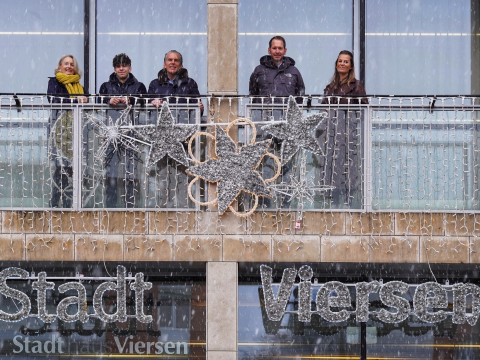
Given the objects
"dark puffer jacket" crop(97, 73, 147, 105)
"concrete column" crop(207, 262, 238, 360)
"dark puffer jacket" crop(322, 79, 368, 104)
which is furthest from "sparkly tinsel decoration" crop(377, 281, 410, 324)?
"dark puffer jacket" crop(97, 73, 147, 105)

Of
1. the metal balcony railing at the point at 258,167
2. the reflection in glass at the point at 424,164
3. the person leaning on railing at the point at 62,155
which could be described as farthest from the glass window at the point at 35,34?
the reflection in glass at the point at 424,164

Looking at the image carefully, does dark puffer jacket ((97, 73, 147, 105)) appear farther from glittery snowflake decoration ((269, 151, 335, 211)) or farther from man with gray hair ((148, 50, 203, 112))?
glittery snowflake decoration ((269, 151, 335, 211))

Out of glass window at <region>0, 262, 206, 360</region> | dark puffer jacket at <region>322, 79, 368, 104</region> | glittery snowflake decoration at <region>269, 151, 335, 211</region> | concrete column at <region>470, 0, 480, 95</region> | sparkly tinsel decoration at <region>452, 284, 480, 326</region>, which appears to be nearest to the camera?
glittery snowflake decoration at <region>269, 151, 335, 211</region>

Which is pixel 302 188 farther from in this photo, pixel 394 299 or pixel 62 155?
pixel 62 155

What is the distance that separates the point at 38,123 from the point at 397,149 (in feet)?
15.2

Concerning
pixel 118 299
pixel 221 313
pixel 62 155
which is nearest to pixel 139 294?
pixel 118 299

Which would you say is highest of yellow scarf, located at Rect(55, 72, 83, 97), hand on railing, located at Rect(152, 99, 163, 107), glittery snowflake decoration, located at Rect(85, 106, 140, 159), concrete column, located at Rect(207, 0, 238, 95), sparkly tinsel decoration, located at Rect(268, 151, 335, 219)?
concrete column, located at Rect(207, 0, 238, 95)

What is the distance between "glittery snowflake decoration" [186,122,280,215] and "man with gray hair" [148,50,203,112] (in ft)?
2.43

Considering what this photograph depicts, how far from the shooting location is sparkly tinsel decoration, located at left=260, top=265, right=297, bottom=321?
364 inches

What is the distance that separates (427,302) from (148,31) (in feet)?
19.6

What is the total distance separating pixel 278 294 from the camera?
9.26m

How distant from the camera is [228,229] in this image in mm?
9188

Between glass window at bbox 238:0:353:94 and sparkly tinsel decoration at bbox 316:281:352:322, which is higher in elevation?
glass window at bbox 238:0:353:94

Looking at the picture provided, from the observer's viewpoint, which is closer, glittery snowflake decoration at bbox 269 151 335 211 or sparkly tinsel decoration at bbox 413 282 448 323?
glittery snowflake decoration at bbox 269 151 335 211
